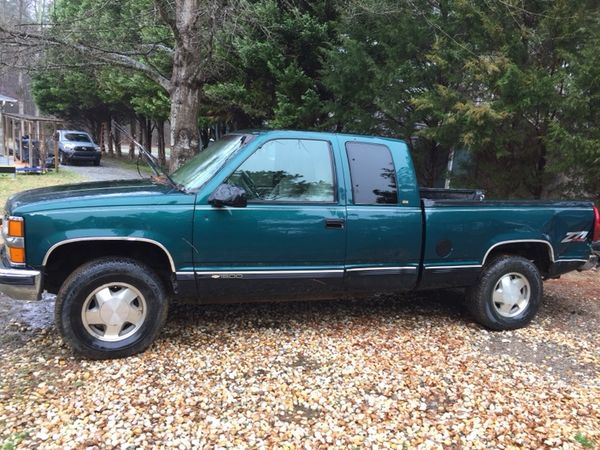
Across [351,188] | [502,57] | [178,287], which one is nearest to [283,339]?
[178,287]

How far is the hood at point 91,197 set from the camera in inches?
142

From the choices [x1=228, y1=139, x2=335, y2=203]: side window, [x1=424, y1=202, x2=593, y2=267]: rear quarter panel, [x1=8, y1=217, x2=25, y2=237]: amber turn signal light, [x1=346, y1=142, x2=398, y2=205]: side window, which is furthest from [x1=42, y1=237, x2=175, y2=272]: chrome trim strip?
[x1=424, y1=202, x2=593, y2=267]: rear quarter panel

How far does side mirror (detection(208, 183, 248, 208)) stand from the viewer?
3.71 meters

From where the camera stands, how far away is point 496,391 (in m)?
3.57

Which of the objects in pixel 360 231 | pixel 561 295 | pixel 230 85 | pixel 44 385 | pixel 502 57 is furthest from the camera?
pixel 230 85

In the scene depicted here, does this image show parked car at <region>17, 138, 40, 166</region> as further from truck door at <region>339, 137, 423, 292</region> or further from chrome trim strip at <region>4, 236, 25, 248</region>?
Result: truck door at <region>339, 137, 423, 292</region>

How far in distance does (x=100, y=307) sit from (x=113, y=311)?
0.33 feet

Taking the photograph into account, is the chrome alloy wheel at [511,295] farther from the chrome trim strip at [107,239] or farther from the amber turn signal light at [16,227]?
the amber turn signal light at [16,227]

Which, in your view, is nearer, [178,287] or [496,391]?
[496,391]

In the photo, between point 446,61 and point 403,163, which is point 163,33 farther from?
point 403,163

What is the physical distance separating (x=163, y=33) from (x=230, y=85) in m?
1.97

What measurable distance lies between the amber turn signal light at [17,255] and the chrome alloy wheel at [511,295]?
408 cm

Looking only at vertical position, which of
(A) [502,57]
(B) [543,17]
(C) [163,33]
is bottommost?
(A) [502,57]

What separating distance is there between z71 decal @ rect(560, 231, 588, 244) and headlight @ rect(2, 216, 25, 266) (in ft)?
15.6
